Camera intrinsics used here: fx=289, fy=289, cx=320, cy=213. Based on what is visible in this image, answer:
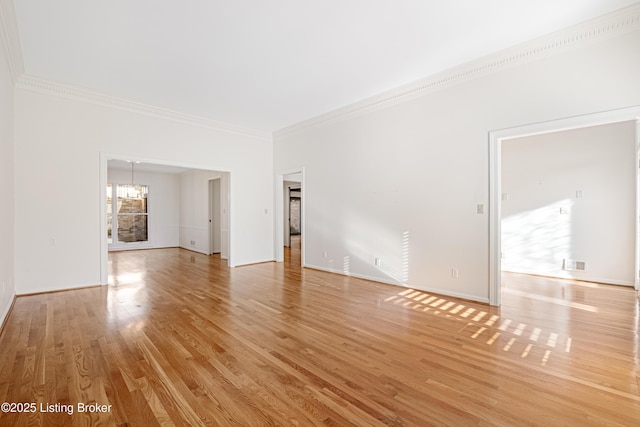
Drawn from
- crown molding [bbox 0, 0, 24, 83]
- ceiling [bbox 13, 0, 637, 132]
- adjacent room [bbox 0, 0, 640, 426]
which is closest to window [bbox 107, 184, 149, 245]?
adjacent room [bbox 0, 0, 640, 426]

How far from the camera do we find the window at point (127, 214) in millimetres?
9367

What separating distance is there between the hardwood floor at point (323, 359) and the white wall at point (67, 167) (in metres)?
0.55

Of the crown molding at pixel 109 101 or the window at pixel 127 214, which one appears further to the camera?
the window at pixel 127 214

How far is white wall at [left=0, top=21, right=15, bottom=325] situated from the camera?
10.5 feet

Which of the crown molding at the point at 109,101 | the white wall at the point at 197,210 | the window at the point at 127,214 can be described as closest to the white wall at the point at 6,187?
the crown molding at the point at 109,101

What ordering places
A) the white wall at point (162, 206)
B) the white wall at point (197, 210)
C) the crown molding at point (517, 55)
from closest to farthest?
the crown molding at point (517, 55)
the white wall at point (197, 210)
the white wall at point (162, 206)

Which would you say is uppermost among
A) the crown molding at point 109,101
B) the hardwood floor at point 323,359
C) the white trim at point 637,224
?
the crown molding at point 109,101

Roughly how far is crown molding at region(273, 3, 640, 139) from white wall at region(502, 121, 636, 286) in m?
2.61

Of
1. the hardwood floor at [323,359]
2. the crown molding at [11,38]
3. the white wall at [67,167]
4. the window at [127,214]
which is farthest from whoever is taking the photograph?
the window at [127,214]

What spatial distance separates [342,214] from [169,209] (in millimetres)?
7568

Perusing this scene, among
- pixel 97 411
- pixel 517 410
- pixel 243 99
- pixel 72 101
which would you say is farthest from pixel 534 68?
pixel 72 101

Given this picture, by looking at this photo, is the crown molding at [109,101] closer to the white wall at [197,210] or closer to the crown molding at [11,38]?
the crown molding at [11,38]

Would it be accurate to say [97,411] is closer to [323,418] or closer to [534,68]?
[323,418]

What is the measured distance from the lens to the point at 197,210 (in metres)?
9.34
